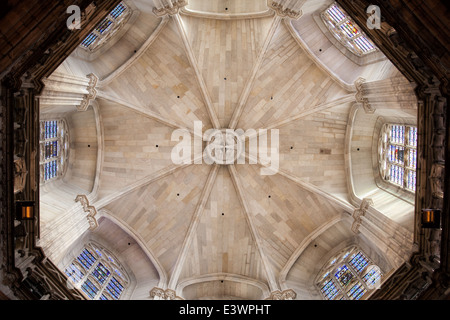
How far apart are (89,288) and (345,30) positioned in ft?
62.6

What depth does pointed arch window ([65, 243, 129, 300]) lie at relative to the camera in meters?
20.8

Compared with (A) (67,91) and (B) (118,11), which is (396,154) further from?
(B) (118,11)

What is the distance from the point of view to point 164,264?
24812 millimetres

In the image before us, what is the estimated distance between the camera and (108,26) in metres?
22.7

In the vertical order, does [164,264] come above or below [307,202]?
below

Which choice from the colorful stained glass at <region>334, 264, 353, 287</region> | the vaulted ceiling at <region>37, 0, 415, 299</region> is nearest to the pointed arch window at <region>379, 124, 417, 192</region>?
the vaulted ceiling at <region>37, 0, 415, 299</region>

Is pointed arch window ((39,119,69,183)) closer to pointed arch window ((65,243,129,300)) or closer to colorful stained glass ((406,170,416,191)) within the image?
pointed arch window ((65,243,129,300))

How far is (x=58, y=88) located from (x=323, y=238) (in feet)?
53.6

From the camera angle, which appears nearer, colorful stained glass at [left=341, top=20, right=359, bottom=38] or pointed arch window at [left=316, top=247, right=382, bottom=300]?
pointed arch window at [left=316, top=247, right=382, bottom=300]

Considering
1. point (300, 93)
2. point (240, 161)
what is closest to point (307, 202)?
point (240, 161)

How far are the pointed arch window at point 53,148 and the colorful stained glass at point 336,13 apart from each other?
51.9ft

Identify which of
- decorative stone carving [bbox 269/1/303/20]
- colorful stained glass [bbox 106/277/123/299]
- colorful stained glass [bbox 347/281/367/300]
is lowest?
colorful stained glass [bbox 347/281/367/300]

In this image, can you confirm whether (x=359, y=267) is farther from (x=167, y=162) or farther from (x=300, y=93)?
(x=167, y=162)

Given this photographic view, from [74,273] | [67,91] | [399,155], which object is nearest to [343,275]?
[399,155]
